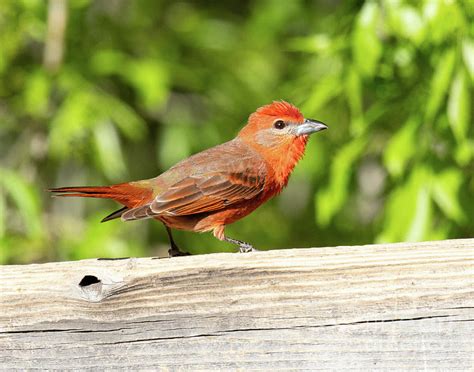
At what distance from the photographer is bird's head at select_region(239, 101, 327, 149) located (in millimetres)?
5416

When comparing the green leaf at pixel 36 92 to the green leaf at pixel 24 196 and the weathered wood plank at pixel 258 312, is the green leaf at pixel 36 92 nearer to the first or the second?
the green leaf at pixel 24 196

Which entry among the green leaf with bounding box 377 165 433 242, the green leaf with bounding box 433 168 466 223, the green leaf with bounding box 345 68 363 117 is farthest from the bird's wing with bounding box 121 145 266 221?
the green leaf with bounding box 433 168 466 223

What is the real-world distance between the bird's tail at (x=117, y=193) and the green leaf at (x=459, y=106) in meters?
1.51

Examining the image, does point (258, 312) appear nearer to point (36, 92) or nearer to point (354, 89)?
point (354, 89)

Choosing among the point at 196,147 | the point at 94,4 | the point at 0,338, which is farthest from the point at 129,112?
the point at 0,338

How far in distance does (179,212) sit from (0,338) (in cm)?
192

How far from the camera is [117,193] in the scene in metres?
4.48

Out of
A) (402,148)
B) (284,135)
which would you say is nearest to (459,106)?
(402,148)

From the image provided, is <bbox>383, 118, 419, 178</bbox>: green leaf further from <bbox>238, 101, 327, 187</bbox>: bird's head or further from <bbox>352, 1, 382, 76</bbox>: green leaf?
<bbox>238, 101, 327, 187</bbox>: bird's head

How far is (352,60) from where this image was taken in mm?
5090

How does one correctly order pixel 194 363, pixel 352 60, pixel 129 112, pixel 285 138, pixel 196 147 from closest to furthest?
pixel 194 363 → pixel 352 60 → pixel 285 138 → pixel 129 112 → pixel 196 147

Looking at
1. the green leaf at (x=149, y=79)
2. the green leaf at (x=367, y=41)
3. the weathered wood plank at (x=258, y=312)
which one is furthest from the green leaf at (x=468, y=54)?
the green leaf at (x=149, y=79)

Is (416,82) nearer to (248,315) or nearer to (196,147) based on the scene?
(248,315)

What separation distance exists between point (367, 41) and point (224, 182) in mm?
1041
